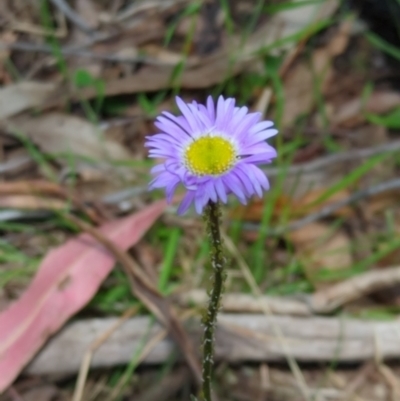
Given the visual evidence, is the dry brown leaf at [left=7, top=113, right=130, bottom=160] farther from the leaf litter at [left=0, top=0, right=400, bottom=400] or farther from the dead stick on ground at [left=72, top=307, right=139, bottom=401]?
the dead stick on ground at [left=72, top=307, right=139, bottom=401]

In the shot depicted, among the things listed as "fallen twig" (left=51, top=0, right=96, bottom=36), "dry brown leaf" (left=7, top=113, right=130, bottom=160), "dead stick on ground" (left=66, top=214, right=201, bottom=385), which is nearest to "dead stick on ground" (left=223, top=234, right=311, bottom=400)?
"dead stick on ground" (left=66, top=214, right=201, bottom=385)

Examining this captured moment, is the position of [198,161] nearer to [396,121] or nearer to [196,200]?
[196,200]

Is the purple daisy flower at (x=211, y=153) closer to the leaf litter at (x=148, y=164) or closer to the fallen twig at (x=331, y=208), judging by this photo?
the leaf litter at (x=148, y=164)

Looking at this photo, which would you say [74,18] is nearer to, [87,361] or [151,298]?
[151,298]

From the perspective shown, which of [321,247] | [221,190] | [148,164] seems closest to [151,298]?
[148,164]

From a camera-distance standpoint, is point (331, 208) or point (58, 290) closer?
point (58, 290)
